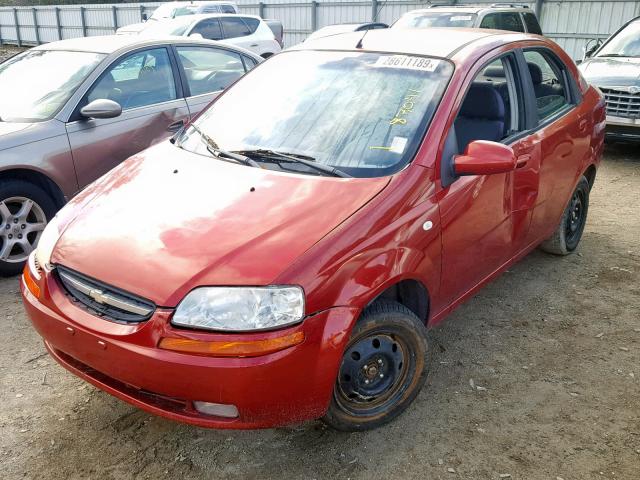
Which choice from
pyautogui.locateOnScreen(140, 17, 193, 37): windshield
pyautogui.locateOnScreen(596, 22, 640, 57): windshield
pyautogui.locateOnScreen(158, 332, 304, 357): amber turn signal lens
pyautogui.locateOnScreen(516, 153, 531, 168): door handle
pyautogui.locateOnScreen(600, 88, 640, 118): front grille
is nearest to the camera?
pyautogui.locateOnScreen(158, 332, 304, 357): amber turn signal lens

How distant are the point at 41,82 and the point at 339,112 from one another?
2941 mm

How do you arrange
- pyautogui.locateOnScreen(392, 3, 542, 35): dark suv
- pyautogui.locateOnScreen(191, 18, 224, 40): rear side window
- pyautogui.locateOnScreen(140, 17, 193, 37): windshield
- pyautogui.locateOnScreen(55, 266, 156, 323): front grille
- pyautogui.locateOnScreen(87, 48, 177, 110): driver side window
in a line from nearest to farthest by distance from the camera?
pyautogui.locateOnScreen(55, 266, 156, 323): front grille
pyautogui.locateOnScreen(87, 48, 177, 110): driver side window
pyautogui.locateOnScreen(392, 3, 542, 35): dark suv
pyautogui.locateOnScreen(140, 17, 193, 37): windshield
pyautogui.locateOnScreen(191, 18, 224, 40): rear side window

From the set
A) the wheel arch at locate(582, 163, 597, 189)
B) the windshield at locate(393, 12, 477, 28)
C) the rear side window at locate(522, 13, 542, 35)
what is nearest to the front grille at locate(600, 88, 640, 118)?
Answer: the windshield at locate(393, 12, 477, 28)

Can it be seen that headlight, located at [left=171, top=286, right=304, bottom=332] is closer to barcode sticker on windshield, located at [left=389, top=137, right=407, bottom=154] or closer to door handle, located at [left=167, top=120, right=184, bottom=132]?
barcode sticker on windshield, located at [left=389, top=137, right=407, bottom=154]

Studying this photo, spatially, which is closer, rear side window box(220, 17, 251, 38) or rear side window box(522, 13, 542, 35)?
rear side window box(522, 13, 542, 35)

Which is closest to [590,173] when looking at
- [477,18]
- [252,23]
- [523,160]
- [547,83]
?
[547,83]

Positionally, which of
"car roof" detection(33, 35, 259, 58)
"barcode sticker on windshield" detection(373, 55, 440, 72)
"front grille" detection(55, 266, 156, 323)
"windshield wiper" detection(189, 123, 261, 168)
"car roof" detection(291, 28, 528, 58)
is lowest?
"front grille" detection(55, 266, 156, 323)

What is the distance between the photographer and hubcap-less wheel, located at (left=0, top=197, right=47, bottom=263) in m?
4.24

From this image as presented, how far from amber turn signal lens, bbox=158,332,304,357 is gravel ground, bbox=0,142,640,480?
2.16 ft

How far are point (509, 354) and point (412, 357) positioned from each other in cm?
91

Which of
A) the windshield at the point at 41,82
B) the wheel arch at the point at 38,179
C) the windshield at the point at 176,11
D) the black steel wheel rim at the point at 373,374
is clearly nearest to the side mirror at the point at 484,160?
the black steel wheel rim at the point at 373,374

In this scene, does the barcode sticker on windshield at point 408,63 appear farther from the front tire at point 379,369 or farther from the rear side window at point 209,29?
the rear side window at point 209,29

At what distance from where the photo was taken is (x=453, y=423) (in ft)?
9.25


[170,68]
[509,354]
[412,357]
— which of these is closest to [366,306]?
[412,357]
